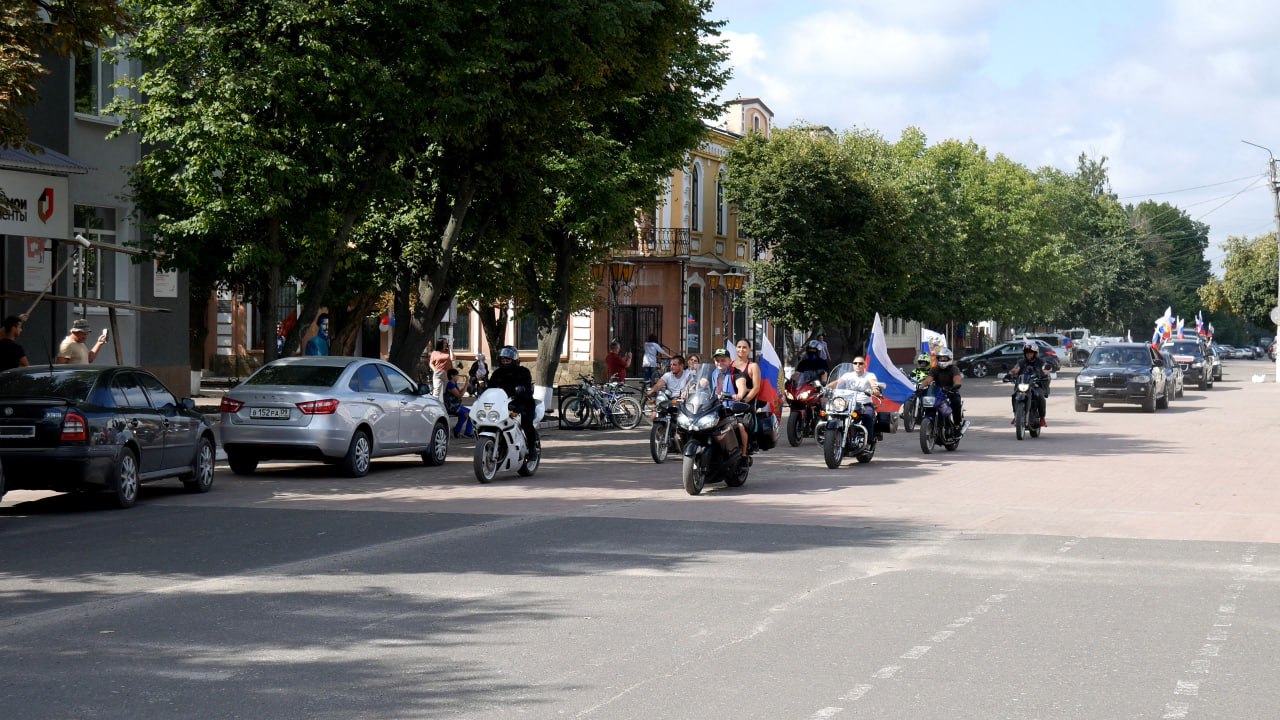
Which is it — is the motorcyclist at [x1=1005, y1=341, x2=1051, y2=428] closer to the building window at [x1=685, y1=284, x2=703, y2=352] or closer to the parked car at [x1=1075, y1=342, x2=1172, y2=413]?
the parked car at [x1=1075, y1=342, x2=1172, y2=413]

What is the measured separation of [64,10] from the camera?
16.2m

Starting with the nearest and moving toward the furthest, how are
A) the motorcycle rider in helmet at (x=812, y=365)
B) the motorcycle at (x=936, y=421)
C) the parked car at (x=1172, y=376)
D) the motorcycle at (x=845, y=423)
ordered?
the motorcycle at (x=845, y=423) → the motorcycle at (x=936, y=421) → the motorcycle rider in helmet at (x=812, y=365) → the parked car at (x=1172, y=376)

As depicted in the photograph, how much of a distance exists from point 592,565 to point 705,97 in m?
21.6

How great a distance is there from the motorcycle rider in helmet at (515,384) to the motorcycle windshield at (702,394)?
237cm

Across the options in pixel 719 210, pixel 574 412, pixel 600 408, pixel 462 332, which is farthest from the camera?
pixel 719 210

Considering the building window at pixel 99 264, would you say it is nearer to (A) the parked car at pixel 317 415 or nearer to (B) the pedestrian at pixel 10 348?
(B) the pedestrian at pixel 10 348

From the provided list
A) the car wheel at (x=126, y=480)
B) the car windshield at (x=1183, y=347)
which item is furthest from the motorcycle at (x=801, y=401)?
the car windshield at (x=1183, y=347)

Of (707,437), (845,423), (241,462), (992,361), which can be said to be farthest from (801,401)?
(992,361)

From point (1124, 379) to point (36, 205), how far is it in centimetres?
2595

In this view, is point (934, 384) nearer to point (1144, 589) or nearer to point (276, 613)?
point (1144, 589)

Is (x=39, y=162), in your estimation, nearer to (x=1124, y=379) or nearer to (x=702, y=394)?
(x=702, y=394)

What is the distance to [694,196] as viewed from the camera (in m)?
55.3

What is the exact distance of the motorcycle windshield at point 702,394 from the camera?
1683cm

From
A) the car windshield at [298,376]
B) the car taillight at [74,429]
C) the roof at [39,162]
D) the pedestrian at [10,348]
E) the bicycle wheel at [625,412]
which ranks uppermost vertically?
the roof at [39,162]
